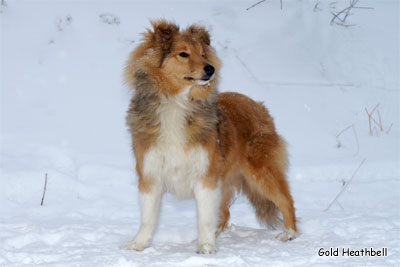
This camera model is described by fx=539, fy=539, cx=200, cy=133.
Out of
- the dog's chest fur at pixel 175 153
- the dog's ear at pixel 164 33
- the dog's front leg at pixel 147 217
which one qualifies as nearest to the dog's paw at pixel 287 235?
the dog's chest fur at pixel 175 153

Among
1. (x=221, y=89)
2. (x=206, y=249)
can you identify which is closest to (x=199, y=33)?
(x=206, y=249)

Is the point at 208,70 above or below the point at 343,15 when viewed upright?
below

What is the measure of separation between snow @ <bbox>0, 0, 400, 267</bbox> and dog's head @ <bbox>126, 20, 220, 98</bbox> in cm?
131

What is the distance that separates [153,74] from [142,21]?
4.77 metres

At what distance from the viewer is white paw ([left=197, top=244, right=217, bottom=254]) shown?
419cm

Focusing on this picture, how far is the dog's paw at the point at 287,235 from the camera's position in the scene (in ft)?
15.2

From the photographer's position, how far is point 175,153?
13.7ft

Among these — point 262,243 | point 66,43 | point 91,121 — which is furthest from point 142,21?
point 262,243

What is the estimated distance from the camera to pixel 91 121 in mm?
7512

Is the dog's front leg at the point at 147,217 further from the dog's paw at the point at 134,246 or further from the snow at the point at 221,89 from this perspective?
the snow at the point at 221,89

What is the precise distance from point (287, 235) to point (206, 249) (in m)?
0.85

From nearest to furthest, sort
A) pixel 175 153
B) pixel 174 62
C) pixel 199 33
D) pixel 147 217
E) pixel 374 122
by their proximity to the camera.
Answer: pixel 175 153, pixel 174 62, pixel 147 217, pixel 199 33, pixel 374 122

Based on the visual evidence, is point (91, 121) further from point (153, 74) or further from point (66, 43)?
point (153, 74)

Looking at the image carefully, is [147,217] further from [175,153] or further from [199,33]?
[199,33]
